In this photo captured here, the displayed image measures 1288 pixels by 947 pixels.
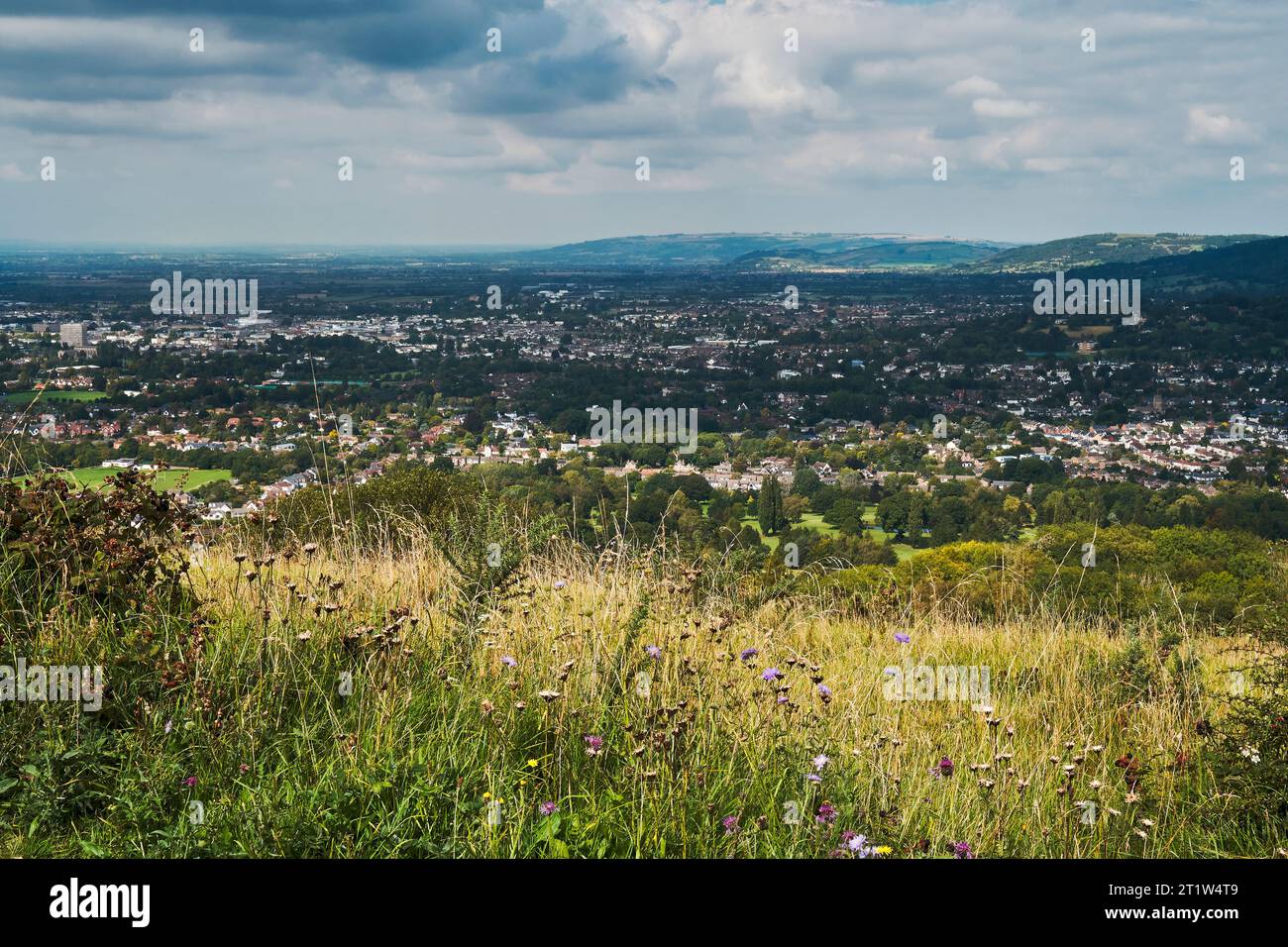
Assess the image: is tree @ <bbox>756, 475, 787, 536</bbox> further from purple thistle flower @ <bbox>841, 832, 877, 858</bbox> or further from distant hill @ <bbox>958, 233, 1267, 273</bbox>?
distant hill @ <bbox>958, 233, 1267, 273</bbox>

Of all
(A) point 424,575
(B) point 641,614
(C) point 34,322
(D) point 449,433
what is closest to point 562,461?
(D) point 449,433

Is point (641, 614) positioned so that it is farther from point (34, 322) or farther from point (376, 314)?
point (376, 314)

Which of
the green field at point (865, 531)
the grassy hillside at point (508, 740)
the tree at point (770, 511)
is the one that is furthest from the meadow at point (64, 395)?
the grassy hillside at point (508, 740)

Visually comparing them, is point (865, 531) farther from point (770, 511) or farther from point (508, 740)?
point (508, 740)

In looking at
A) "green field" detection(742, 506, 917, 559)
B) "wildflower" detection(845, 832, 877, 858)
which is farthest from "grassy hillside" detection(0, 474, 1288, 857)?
"green field" detection(742, 506, 917, 559)

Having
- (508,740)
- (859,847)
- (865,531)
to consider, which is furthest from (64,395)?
(859,847)

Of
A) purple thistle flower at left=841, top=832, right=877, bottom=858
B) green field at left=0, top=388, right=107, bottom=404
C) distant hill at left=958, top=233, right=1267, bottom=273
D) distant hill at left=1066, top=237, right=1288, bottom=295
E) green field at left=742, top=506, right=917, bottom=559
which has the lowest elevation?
green field at left=742, top=506, right=917, bottom=559
